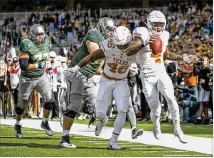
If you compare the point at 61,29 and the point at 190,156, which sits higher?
the point at 190,156

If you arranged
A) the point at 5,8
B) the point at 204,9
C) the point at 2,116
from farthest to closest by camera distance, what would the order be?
1. the point at 5,8
2. the point at 204,9
3. the point at 2,116

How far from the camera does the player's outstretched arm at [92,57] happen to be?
11398 mm

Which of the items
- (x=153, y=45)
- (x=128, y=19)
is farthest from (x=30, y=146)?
(x=128, y=19)

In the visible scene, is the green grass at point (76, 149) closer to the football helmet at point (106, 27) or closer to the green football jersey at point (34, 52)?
Answer: the green football jersey at point (34, 52)

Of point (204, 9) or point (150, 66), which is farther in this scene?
point (204, 9)

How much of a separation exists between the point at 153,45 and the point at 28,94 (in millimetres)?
2774

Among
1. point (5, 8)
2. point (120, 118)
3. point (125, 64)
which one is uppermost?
point (125, 64)

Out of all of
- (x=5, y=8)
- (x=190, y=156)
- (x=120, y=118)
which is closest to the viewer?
(x=190, y=156)

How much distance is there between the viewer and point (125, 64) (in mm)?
11664

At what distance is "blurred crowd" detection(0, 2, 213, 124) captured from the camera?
19109 millimetres

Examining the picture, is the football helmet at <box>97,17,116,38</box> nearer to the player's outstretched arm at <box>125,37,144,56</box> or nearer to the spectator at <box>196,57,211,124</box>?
the player's outstretched arm at <box>125,37,144,56</box>

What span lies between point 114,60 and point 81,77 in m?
0.69

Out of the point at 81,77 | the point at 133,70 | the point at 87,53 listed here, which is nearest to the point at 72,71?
the point at 81,77

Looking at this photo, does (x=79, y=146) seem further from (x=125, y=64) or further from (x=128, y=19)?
(x=128, y=19)
